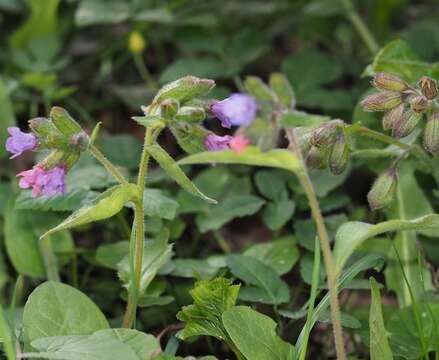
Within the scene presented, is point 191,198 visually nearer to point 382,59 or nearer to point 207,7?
point 382,59

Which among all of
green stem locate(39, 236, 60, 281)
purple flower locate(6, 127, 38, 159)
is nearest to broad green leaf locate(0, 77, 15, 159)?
green stem locate(39, 236, 60, 281)

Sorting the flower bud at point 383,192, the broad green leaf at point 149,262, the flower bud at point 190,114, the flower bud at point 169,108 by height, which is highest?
the flower bud at point 169,108

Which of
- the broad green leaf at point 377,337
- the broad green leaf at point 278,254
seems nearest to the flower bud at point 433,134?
the broad green leaf at point 377,337

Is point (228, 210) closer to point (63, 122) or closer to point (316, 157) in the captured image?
point (316, 157)

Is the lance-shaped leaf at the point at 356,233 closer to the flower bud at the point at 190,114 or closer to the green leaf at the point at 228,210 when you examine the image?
the flower bud at the point at 190,114

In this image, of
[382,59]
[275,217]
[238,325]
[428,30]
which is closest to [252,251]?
[275,217]
